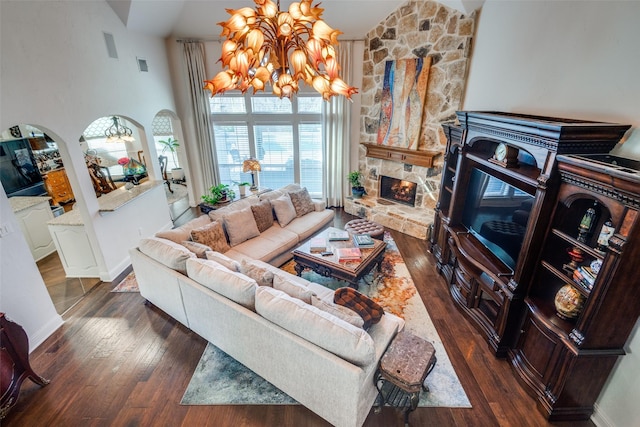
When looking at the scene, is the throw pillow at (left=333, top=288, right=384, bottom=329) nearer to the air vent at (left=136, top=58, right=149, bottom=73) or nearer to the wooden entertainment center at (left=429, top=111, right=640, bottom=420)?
the wooden entertainment center at (left=429, top=111, right=640, bottom=420)

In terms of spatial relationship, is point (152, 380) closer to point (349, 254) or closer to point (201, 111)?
point (349, 254)

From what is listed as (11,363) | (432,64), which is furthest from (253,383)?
(432,64)

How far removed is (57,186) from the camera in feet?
22.3

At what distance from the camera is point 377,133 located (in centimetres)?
589

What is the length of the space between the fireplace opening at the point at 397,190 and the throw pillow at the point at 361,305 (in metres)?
3.64

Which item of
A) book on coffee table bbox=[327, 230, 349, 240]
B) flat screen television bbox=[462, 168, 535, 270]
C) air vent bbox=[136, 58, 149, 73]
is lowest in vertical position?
book on coffee table bbox=[327, 230, 349, 240]

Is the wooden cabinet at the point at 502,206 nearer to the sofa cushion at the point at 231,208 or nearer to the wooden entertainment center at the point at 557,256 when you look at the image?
the wooden entertainment center at the point at 557,256

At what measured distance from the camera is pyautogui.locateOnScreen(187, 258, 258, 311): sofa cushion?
2529mm

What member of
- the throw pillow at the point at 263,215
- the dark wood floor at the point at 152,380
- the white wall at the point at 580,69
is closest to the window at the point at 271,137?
the throw pillow at the point at 263,215

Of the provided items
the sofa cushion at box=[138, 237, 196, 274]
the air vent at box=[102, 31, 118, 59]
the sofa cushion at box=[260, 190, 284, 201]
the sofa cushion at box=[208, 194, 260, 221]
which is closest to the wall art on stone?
→ the sofa cushion at box=[260, 190, 284, 201]

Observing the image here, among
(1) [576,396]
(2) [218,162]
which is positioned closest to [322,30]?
(1) [576,396]

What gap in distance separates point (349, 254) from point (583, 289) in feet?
7.20

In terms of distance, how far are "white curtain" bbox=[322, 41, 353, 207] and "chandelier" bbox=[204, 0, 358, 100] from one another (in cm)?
356

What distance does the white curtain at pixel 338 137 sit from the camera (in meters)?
5.75
